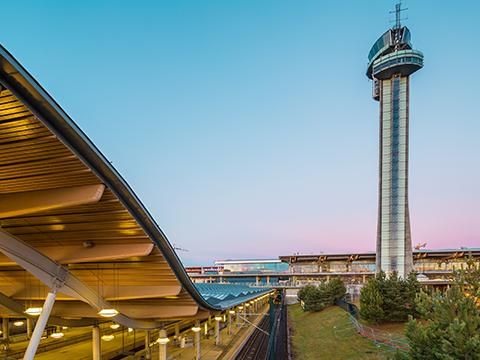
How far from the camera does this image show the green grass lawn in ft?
61.6

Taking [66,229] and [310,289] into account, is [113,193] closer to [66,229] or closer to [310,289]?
[66,229]

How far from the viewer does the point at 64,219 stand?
7668 mm

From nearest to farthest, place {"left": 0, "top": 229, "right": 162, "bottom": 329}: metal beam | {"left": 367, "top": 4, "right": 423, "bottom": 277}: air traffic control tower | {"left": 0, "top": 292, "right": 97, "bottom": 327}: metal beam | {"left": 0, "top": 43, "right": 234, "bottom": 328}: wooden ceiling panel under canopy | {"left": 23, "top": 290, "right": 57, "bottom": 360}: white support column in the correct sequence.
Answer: {"left": 0, "top": 43, "right": 234, "bottom": 328}: wooden ceiling panel under canopy < {"left": 23, "top": 290, "right": 57, "bottom": 360}: white support column < {"left": 0, "top": 229, "right": 162, "bottom": 329}: metal beam < {"left": 0, "top": 292, "right": 97, "bottom": 327}: metal beam < {"left": 367, "top": 4, "right": 423, "bottom": 277}: air traffic control tower

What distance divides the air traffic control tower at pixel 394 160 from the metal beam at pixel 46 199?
5325cm

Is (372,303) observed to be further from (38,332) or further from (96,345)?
(38,332)

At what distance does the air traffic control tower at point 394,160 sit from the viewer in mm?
50594

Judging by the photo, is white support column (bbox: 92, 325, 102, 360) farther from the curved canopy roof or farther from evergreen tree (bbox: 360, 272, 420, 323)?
evergreen tree (bbox: 360, 272, 420, 323)

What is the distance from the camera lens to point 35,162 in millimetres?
5574

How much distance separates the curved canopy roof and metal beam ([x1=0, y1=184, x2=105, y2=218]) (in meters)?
0.02

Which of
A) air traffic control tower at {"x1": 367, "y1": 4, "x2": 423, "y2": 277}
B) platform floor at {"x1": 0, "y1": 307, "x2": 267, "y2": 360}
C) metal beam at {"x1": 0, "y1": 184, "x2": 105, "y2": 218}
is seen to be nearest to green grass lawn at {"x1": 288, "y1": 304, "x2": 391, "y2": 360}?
platform floor at {"x1": 0, "y1": 307, "x2": 267, "y2": 360}

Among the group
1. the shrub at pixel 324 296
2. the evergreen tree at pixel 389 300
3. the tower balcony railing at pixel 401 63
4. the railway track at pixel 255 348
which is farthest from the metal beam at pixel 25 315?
the tower balcony railing at pixel 401 63

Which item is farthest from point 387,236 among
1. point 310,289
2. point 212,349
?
point 212,349

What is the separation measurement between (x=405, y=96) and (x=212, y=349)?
51.3 m

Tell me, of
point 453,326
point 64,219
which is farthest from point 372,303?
point 64,219
